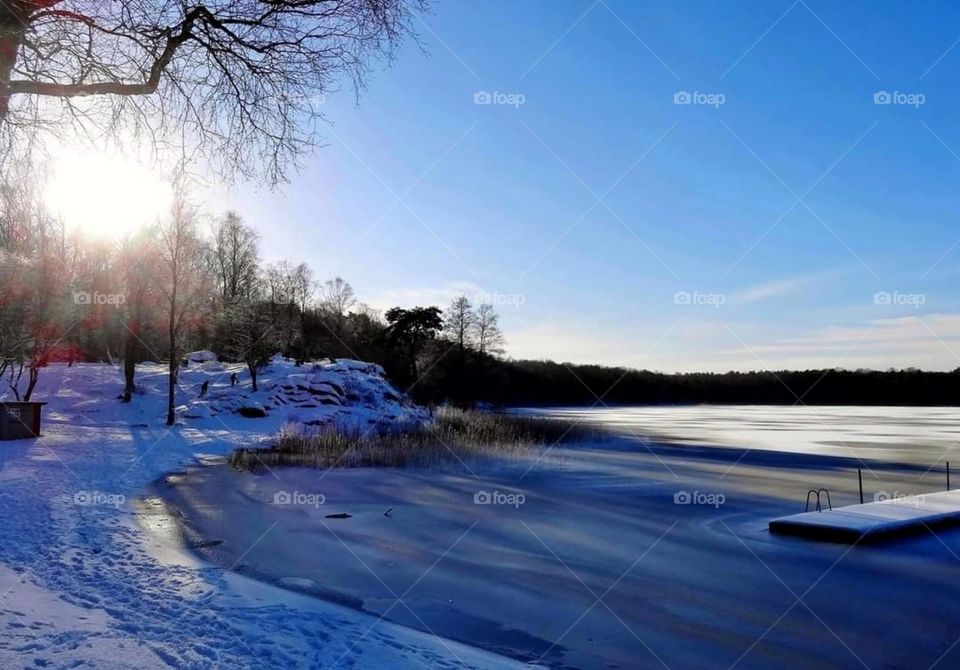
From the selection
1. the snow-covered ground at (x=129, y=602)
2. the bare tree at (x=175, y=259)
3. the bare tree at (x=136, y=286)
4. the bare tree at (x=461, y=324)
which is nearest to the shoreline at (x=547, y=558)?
the snow-covered ground at (x=129, y=602)

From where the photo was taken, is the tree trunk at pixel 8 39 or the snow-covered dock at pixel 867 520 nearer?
the tree trunk at pixel 8 39

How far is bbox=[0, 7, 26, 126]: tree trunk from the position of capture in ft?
14.4

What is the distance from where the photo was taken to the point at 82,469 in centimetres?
1566

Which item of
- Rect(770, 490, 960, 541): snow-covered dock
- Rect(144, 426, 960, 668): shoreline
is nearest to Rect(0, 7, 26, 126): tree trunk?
Rect(144, 426, 960, 668): shoreline

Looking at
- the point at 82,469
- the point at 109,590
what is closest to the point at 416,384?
the point at 82,469

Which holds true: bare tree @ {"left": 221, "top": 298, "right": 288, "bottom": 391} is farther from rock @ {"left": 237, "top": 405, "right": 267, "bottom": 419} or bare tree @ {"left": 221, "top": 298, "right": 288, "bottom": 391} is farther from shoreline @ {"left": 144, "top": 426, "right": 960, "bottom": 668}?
shoreline @ {"left": 144, "top": 426, "right": 960, "bottom": 668}

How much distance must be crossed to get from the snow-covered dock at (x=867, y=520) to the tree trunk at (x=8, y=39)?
41.4 feet

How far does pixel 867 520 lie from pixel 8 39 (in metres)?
13.8

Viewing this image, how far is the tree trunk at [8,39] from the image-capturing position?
440cm

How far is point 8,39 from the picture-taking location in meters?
4.46

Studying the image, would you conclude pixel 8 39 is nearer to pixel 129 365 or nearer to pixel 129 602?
pixel 129 602

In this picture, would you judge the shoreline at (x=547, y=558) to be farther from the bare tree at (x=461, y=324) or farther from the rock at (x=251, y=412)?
the bare tree at (x=461, y=324)

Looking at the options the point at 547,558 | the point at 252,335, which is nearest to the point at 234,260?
the point at 252,335

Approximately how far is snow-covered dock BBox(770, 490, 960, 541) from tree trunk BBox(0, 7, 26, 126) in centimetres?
1261
